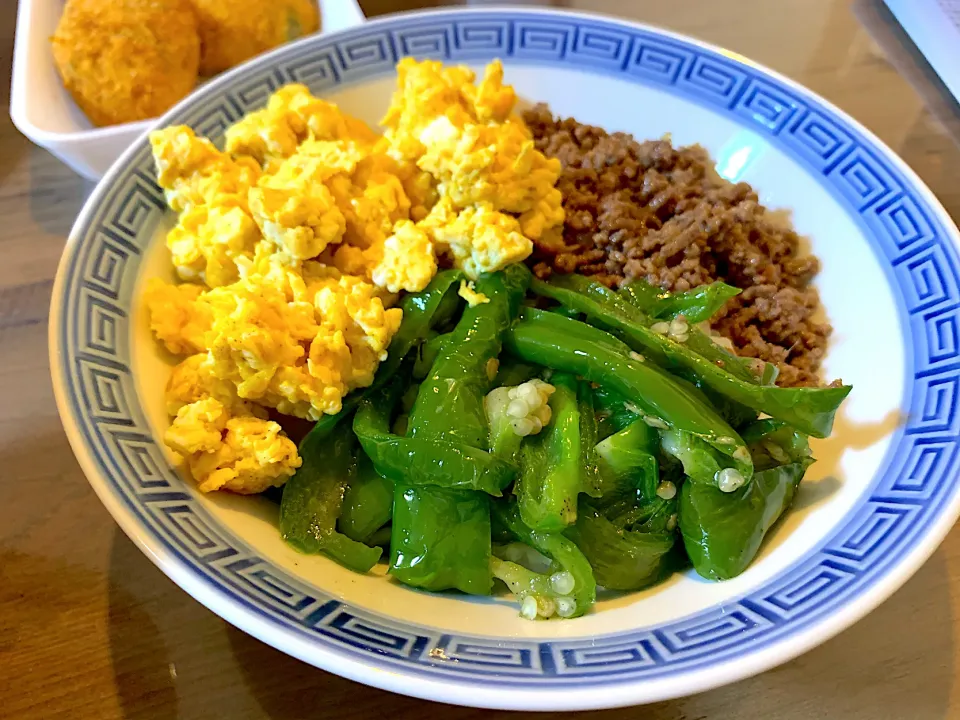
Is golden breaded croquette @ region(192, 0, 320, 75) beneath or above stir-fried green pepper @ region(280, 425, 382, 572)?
above

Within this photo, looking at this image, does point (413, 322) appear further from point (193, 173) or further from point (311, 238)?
point (193, 173)

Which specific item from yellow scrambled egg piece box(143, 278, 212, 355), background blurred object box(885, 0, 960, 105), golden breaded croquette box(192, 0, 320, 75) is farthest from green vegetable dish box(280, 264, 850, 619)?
background blurred object box(885, 0, 960, 105)

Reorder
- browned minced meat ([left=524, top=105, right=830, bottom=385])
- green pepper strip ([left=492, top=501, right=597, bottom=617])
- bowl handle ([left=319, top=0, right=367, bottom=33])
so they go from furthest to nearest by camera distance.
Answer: bowl handle ([left=319, top=0, right=367, bottom=33]), browned minced meat ([left=524, top=105, right=830, bottom=385]), green pepper strip ([left=492, top=501, right=597, bottom=617])

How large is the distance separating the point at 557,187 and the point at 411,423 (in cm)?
77

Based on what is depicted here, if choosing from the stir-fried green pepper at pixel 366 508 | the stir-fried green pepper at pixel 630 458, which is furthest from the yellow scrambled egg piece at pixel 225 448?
the stir-fried green pepper at pixel 630 458

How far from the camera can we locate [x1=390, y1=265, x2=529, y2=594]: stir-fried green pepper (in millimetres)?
1359

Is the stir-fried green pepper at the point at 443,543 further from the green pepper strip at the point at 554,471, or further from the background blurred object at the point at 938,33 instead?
the background blurred object at the point at 938,33

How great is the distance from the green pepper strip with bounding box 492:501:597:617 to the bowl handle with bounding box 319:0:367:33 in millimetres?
1697

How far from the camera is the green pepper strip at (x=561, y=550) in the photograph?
4.34 ft

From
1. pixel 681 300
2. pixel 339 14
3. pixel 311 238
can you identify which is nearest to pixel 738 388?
pixel 681 300

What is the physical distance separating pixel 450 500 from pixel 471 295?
465 millimetres

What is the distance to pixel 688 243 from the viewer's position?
1705 mm

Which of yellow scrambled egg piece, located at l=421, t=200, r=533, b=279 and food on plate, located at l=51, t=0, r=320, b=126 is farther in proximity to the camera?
food on plate, located at l=51, t=0, r=320, b=126

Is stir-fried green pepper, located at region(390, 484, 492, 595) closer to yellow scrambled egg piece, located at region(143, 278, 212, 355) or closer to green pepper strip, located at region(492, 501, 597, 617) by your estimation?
green pepper strip, located at region(492, 501, 597, 617)
